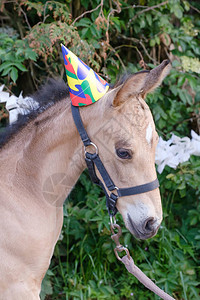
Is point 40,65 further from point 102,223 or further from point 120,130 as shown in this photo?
point 120,130

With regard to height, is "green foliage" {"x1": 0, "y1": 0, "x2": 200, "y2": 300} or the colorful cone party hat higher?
the colorful cone party hat

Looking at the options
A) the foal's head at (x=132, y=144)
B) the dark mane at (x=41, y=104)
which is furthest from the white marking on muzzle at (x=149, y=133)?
the dark mane at (x=41, y=104)

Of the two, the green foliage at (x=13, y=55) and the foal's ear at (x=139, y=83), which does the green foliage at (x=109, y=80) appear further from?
the foal's ear at (x=139, y=83)

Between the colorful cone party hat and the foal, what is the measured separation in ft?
0.13

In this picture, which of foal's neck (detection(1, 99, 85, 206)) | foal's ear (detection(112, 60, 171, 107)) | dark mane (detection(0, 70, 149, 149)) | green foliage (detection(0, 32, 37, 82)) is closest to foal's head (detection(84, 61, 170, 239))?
foal's ear (detection(112, 60, 171, 107))

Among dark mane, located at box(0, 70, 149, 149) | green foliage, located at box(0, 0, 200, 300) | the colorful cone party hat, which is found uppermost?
the colorful cone party hat

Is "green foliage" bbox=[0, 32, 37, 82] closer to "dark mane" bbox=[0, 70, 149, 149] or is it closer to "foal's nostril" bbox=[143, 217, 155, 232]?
"dark mane" bbox=[0, 70, 149, 149]

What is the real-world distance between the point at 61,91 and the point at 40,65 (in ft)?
5.43

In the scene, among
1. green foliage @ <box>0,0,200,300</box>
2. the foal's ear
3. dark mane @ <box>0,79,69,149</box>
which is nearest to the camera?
the foal's ear

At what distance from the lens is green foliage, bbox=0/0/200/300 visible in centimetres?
289

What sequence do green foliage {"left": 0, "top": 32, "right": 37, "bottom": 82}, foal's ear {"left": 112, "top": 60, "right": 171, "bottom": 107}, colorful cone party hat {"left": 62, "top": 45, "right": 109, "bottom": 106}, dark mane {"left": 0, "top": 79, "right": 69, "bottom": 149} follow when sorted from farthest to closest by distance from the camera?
green foliage {"left": 0, "top": 32, "right": 37, "bottom": 82} → dark mane {"left": 0, "top": 79, "right": 69, "bottom": 149} → colorful cone party hat {"left": 62, "top": 45, "right": 109, "bottom": 106} → foal's ear {"left": 112, "top": 60, "right": 171, "bottom": 107}

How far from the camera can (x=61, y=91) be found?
78.8 inches

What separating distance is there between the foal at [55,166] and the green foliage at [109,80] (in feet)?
3.07

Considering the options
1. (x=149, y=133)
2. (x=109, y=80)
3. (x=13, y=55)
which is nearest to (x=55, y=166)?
(x=149, y=133)
